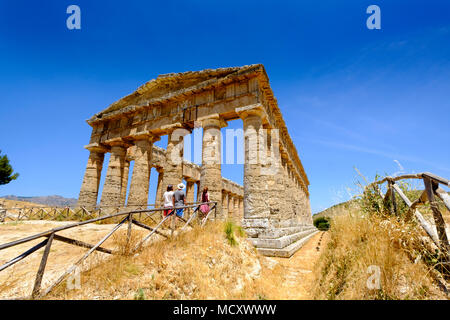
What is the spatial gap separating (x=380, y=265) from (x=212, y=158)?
798 centimetres

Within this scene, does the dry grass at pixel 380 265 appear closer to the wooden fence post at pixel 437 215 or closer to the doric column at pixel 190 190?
the wooden fence post at pixel 437 215

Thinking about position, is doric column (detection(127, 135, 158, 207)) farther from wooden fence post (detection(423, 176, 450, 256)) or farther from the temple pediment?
wooden fence post (detection(423, 176, 450, 256))

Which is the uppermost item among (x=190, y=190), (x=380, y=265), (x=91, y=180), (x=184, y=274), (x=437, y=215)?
(x=190, y=190)

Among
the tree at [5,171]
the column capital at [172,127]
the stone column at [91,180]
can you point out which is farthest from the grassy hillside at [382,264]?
the tree at [5,171]

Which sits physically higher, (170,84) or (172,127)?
(170,84)

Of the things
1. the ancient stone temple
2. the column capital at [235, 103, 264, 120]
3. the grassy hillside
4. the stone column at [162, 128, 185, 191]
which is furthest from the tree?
the grassy hillside

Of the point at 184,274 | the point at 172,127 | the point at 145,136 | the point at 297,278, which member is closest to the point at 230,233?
the point at 297,278

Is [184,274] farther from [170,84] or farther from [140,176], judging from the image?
[170,84]

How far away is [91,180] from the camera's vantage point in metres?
14.0

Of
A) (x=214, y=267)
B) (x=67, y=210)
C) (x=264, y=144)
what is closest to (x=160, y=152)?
(x=67, y=210)

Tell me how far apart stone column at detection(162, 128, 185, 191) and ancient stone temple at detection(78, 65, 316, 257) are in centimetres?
5

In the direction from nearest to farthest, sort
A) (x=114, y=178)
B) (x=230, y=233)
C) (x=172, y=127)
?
(x=230, y=233), (x=172, y=127), (x=114, y=178)
